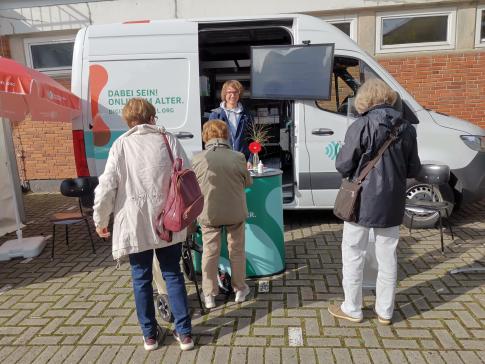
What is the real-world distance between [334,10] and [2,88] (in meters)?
6.07

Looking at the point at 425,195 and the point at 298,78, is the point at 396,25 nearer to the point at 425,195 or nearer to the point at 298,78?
the point at 298,78

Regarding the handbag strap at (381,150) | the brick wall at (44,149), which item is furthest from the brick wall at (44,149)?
the handbag strap at (381,150)

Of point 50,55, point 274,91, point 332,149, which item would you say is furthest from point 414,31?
point 50,55

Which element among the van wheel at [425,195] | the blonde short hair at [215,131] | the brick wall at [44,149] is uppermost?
the blonde short hair at [215,131]

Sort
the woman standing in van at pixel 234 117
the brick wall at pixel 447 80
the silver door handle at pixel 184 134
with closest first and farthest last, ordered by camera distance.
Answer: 1. the woman standing in van at pixel 234 117
2. the silver door handle at pixel 184 134
3. the brick wall at pixel 447 80

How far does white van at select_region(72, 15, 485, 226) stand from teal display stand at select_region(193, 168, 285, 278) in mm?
1395

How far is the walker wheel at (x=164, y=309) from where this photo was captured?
3.04 metres

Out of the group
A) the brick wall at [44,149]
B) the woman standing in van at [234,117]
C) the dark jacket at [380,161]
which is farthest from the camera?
the brick wall at [44,149]

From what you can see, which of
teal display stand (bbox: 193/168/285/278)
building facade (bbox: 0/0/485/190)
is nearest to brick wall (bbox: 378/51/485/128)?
building facade (bbox: 0/0/485/190)

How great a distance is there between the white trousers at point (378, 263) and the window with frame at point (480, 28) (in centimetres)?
656

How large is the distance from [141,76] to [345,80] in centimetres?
266

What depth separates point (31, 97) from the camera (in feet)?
13.6

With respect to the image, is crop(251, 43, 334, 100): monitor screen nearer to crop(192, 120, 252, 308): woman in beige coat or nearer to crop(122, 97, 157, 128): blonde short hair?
crop(192, 120, 252, 308): woman in beige coat

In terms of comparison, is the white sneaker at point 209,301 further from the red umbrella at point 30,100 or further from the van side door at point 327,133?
the red umbrella at point 30,100
